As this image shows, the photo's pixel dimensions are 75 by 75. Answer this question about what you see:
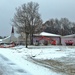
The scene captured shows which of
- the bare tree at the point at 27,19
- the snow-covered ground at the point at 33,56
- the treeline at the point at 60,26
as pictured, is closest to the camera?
the snow-covered ground at the point at 33,56

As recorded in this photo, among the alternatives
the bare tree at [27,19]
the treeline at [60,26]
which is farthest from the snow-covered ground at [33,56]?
the treeline at [60,26]

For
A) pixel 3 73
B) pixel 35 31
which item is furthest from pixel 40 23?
pixel 3 73

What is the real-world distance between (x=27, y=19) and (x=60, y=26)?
60.7 meters

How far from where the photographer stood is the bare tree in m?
96.7

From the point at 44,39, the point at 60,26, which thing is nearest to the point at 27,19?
the point at 44,39

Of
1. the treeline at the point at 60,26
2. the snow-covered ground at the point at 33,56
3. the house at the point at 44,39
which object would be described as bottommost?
the house at the point at 44,39

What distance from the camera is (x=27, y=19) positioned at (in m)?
98.3

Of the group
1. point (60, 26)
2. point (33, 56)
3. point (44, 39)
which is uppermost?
point (60, 26)

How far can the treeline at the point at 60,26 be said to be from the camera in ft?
497

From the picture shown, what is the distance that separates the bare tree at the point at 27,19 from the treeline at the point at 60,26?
5047 centimetres

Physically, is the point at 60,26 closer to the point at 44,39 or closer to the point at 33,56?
the point at 44,39

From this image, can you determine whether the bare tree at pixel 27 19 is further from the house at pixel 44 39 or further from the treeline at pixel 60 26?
the treeline at pixel 60 26

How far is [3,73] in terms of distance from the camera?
15.8m

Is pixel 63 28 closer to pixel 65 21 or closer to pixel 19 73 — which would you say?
pixel 65 21
